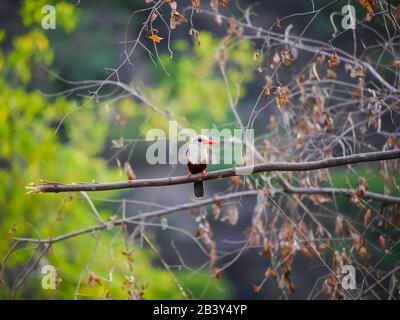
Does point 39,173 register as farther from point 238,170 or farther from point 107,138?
point 238,170

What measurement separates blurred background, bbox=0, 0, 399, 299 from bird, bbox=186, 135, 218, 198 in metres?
0.28

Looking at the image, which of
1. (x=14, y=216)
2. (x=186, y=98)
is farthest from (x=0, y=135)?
(x=186, y=98)

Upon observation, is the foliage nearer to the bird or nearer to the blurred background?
the blurred background

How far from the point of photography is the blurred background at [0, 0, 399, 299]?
5.13m

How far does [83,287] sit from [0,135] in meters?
1.85

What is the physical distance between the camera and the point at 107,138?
9.95 metres

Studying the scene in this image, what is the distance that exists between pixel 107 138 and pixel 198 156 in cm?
634

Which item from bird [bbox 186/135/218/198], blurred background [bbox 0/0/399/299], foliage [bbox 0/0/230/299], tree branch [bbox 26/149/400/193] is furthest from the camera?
foliage [bbox 0/0/230/299]

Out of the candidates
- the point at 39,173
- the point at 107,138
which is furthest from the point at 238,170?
the point at 107,138

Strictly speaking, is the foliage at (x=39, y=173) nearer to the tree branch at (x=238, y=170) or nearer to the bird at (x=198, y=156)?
the bird at (x=198, y=156)

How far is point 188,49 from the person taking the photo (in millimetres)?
10773

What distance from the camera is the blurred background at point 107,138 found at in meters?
5.13

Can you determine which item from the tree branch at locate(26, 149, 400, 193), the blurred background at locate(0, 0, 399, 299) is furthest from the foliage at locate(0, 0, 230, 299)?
the tree branch at locate(26, 149, 400, 193)
